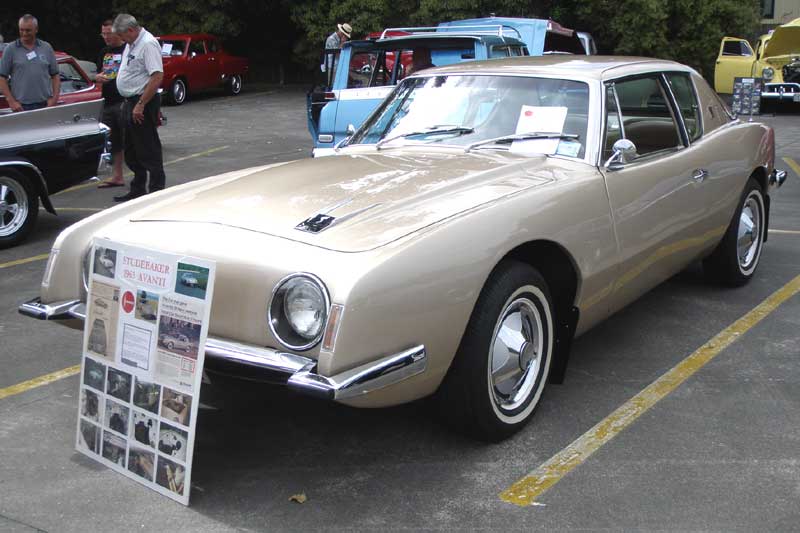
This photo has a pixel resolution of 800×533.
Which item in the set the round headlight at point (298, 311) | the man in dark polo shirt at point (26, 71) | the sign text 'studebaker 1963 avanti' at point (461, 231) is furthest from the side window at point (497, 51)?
the round headlight at point (298, 311)

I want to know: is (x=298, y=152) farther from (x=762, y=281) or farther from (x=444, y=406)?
(x=444, y=406)

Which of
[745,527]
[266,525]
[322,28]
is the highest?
[322,28]

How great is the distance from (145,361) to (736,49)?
19.0 meters

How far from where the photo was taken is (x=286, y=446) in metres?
3.84

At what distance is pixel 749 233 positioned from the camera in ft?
20.1

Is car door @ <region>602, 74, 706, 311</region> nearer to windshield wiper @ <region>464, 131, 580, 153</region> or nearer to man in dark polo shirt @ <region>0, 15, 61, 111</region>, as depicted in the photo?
windshield wiper @ <region>464, 131, 580, 153</region>

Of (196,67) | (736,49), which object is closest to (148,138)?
(196,67)

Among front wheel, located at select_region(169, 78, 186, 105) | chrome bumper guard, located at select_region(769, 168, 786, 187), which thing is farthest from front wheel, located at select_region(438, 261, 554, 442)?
front wheel, located at select_region(169, 78, 186, 105)

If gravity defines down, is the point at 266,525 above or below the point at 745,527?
below

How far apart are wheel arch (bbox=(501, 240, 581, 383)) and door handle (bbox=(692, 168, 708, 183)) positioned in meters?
1.43

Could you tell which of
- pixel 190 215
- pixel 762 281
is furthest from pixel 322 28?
pixel 190 215

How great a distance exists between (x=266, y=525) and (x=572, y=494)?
1.13 m

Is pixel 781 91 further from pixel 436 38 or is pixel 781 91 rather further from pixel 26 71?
pixel 26 71

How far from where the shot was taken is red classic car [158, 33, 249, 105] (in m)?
21.0
